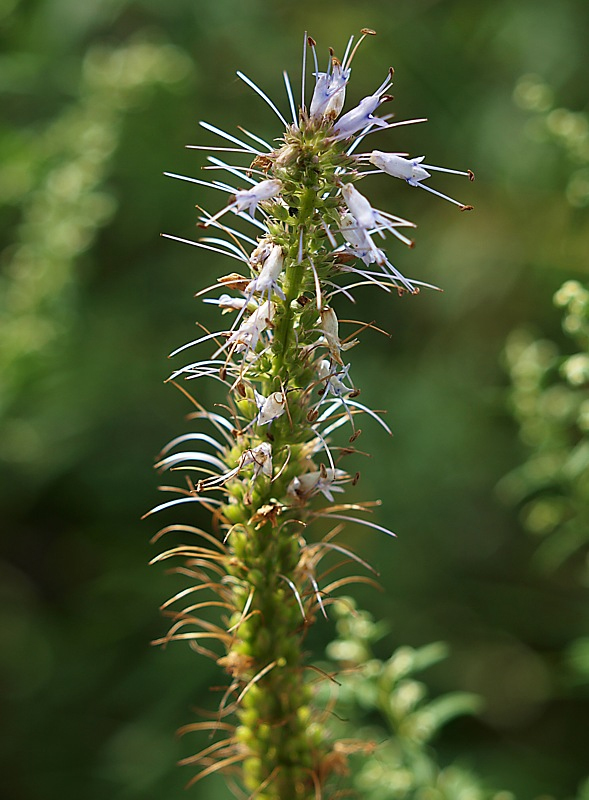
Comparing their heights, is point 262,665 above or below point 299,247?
below

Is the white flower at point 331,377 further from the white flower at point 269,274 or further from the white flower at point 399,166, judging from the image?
the white flower at point 399,166

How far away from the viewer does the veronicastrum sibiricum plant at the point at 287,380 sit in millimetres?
1111

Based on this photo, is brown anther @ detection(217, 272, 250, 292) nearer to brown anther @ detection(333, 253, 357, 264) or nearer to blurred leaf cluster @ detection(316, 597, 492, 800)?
brown anther @ detection(333, 253, 357, 264)

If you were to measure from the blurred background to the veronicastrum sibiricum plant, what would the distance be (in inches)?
66.1

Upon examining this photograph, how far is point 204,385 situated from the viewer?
3627mm

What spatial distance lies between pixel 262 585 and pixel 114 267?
310 cm

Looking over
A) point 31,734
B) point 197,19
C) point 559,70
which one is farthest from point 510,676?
point 197,19

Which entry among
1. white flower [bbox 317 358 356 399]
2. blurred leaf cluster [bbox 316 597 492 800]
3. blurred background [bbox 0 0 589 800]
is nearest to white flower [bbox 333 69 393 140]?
white flower [bbox 317 358 356 399]

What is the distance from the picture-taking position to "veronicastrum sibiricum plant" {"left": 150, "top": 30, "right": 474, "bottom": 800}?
1.11m

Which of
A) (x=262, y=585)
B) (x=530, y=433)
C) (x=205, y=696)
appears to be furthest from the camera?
(x=205, y=696)

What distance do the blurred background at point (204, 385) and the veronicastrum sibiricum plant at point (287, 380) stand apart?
168 cm

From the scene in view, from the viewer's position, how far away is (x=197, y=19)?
3.91 meters

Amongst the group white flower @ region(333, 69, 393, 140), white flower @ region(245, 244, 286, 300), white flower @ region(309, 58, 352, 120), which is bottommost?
white flower @ region(245, 244, 286, 300)

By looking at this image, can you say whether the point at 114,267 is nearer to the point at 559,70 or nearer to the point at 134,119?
the point at 134,119
